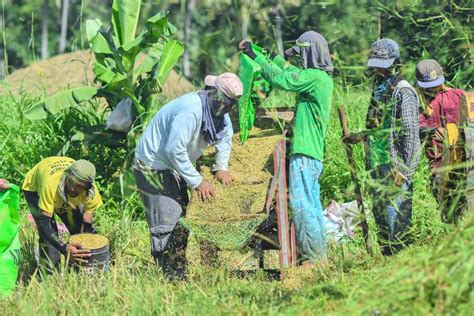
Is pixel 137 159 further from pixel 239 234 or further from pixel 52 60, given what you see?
pixel 52 60

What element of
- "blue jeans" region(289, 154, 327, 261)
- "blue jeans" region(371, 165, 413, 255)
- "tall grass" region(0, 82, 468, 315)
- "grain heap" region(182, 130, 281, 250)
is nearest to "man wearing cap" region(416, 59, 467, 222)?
"blue jeans" region(371, 165, 413, 255)

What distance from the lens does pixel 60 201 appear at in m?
7.52

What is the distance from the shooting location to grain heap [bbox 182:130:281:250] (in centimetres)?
712

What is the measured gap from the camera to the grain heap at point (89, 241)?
741 cm

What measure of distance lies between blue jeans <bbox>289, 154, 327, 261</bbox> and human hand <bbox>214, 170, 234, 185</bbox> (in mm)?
532

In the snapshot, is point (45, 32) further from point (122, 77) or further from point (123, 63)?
point (122, 77)

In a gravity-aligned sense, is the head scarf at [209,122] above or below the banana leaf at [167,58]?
above

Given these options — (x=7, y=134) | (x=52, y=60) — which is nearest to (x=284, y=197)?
(x=7, y=134)

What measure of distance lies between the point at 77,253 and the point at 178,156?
112cm

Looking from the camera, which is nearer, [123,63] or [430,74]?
[430,74]

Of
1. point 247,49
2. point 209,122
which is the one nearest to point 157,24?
point 247,49

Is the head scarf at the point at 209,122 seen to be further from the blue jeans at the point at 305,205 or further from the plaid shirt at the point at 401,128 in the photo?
the plaid shirt at the point at 401,128

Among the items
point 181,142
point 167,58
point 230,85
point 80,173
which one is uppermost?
point 230,85

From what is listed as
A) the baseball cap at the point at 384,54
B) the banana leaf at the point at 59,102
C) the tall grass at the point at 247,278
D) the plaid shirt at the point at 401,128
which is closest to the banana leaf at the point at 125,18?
the banana leaf at the point at 59,102
